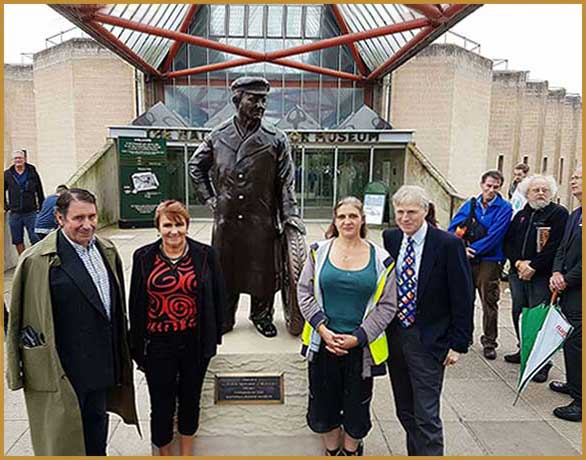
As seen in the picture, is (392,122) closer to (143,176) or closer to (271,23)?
(271,23)

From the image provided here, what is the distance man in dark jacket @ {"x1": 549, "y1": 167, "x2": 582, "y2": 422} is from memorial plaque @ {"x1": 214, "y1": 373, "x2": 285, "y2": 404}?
2.37m

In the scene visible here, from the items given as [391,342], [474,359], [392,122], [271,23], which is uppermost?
[271,23]

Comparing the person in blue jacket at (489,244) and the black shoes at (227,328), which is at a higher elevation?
the person in blue jacket at (489,244)

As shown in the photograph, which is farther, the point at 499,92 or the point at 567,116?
the point at 567,116

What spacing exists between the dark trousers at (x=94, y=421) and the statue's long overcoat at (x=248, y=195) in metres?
1.24

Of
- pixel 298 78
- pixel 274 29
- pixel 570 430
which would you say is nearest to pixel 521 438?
pixel 570 430

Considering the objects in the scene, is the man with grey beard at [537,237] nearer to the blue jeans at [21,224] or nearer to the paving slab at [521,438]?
the paving slab at [521,438]

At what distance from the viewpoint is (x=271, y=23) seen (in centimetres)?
2020

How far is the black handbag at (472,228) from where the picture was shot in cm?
505

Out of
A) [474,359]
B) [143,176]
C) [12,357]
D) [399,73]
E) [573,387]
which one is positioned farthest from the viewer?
[399,73]

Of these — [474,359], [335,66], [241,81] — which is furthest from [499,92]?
[241,81]

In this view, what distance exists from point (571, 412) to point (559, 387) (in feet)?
1.78

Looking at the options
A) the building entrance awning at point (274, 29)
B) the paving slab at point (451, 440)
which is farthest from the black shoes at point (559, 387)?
the building entrance awning at point (274, 29)

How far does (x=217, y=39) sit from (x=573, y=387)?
63.5ft
